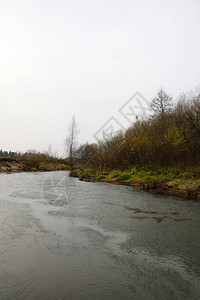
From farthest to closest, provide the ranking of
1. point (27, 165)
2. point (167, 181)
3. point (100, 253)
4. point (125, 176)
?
point (27, 165) → point (125, 176) → point (167, 181) → point (100, 253)

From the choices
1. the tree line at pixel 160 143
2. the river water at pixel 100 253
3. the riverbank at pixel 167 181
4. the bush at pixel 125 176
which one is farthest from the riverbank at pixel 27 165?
the river water at pixel 100 253

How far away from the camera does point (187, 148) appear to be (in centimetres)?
1444

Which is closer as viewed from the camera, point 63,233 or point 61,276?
point 61,276

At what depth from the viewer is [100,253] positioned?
12.2 ft

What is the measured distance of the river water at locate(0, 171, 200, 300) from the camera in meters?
2.65

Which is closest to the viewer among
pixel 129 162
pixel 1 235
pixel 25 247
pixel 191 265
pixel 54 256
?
pixel 191 265

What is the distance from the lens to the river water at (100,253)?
8.70 ft

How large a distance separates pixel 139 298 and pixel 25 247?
2.29 metres

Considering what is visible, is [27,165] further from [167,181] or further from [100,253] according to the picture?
[100,253]

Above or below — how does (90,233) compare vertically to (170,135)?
below

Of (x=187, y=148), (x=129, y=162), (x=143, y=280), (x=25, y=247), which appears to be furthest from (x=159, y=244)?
(x=129, y=162)

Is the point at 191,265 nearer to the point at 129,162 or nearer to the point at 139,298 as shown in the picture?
the point at 139,298

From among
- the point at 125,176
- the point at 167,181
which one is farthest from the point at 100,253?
the point at 125,176

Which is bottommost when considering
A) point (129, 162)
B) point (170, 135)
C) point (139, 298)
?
point (139, 298)
